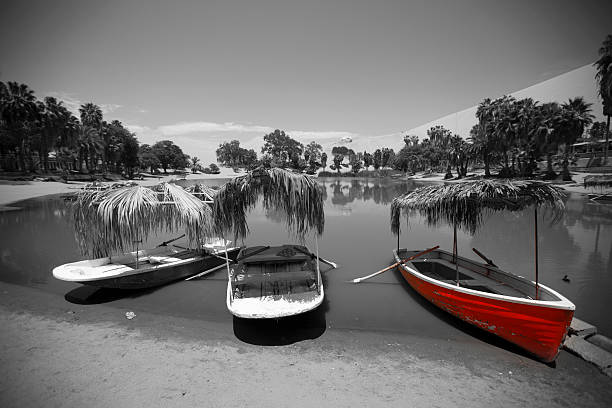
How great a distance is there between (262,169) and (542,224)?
60.4 feet

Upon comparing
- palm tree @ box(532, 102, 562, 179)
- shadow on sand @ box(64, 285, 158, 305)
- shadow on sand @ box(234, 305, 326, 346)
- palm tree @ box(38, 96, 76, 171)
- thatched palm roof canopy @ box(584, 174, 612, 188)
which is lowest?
shadow on sand @ box(234, 305, 326, 346)

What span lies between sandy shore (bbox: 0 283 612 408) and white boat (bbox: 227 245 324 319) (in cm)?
77

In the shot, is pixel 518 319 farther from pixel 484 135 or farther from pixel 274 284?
pixel 484 135

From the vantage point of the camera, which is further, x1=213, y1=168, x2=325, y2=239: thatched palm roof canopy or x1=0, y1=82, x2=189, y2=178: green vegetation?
x1=0, y1=82, x2=189, y2=178: green vegetation

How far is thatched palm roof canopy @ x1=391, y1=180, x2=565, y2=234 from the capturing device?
5.97m

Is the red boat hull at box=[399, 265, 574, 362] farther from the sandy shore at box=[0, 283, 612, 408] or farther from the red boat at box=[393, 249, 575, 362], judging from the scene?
the sandy shore at box=[0, 283, 612, 408]

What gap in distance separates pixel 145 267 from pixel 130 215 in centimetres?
161

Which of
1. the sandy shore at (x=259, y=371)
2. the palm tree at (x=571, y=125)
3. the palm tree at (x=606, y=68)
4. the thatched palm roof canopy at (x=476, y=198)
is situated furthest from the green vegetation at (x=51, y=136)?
the palm tree at (x=606, y=68)

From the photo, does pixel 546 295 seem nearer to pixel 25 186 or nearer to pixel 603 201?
pixel 603 201

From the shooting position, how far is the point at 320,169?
110m

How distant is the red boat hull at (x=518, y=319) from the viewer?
15.6 feet

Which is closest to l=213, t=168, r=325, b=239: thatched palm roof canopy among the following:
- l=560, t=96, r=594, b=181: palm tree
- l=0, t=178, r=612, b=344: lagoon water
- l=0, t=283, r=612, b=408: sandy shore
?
l=0, t=178, r=612, b=344: lagoon water

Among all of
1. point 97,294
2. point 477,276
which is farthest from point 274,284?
point 477,276

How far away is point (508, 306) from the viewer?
5.22 m
